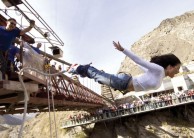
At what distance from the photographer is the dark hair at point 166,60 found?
16.0ft

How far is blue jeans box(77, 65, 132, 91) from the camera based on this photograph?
16.9 ft

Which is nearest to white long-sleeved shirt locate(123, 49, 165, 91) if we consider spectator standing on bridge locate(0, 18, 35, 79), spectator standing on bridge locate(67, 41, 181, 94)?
spectator standing on bridge locate(67, 41, 181, 94)

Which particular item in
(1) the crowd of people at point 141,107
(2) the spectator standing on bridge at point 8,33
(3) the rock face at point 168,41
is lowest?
(1) the crowd of people at point 141,107

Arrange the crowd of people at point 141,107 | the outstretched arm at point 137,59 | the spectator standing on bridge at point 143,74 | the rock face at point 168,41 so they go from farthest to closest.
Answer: the rock face at point 168,41 → the crowd of people at point 141,107 → the spectator standing on bridge at point 143,74 → the outstretched arm at point 137,59

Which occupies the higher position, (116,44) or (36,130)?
(116,44)

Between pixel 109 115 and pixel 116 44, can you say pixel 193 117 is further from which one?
pixel 116 44

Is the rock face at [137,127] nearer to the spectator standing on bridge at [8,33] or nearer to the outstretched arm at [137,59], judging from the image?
the outstretched arm at [137,59]

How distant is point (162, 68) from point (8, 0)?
162 inches

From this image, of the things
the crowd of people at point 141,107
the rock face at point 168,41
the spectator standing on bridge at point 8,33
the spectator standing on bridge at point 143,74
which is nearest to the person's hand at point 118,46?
the spectator standing on bridge at point 143,74

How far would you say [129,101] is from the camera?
37.6m

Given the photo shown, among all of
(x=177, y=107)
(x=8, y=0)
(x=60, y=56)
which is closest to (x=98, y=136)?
(x=177, y=107)

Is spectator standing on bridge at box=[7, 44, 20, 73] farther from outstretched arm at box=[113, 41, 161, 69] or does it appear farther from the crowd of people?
the crowd of people

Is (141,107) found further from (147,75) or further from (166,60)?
(147,75)

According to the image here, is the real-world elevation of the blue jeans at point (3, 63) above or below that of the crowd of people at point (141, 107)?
above
